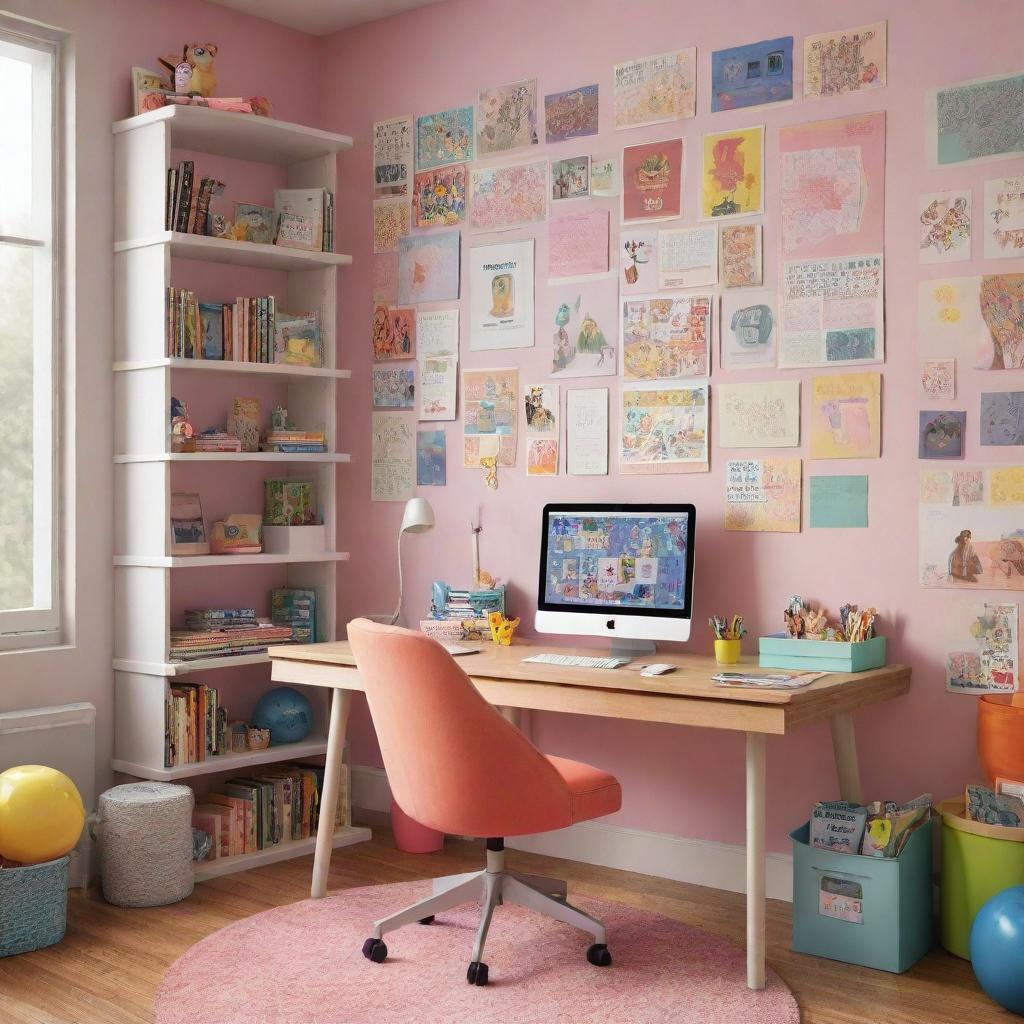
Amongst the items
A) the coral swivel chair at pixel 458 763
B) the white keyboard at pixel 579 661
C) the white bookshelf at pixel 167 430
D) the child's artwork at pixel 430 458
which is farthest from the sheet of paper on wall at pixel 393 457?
the coral swivel chair at pixel 458 763

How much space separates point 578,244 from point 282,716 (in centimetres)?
177

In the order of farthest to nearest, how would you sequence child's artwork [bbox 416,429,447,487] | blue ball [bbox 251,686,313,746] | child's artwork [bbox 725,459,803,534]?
child's artwork [bbox 416,429,447,487]
blue ball [bbox 251,686,313,746]
child's artwork [bbox 725,459,803,534]

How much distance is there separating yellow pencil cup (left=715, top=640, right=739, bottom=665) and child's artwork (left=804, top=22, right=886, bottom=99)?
1.50 metres

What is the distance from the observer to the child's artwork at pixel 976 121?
318cm

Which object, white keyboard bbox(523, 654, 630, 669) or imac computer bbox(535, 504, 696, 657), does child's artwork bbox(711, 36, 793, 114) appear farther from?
white keyboard bbox(523, 654, 630, 669)

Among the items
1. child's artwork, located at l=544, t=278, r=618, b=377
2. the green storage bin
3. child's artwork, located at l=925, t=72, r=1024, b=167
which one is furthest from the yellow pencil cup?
child's artwork, located at l=925, t=72, r=1024, b=167

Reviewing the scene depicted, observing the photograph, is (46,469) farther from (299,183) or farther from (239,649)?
(299,183)

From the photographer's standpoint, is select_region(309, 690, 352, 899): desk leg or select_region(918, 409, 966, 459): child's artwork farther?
select_region(309, 690, 352, 899): desk leg

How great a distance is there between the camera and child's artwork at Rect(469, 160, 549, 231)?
4.00 m

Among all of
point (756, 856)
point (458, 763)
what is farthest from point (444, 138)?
point (756, 856)

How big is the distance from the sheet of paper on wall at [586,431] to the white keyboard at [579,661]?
2.22ft

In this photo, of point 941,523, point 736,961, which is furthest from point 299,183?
point 736,961

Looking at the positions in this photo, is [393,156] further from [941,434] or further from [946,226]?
[941,434]

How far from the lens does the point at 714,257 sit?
365cm
